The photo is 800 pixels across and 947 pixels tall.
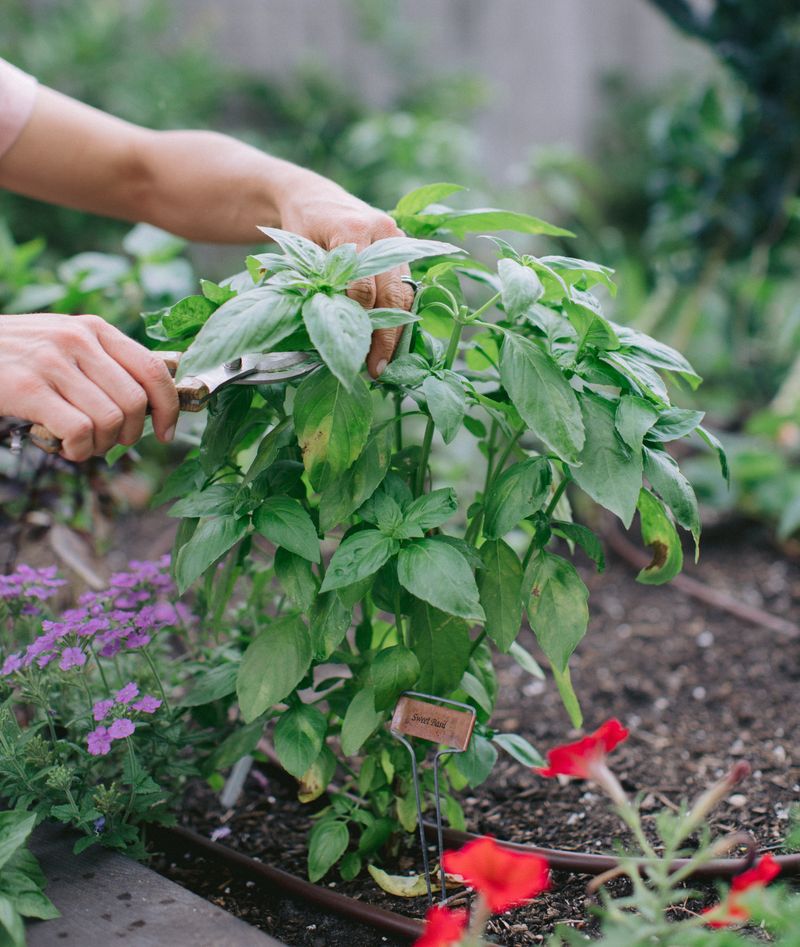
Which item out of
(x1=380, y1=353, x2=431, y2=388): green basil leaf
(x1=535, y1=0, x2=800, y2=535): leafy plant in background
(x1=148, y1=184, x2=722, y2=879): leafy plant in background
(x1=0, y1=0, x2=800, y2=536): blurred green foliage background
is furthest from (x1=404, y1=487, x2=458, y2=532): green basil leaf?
(x1=535, y1=0, x2=800, y2=535): leafy plant in background

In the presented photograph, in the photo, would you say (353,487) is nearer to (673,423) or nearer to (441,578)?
(441,578)

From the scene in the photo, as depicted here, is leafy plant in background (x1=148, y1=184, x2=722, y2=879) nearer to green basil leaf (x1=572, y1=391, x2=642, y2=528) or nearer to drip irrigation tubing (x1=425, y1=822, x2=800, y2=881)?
green basil leaf (x1=572, y1=391, x2=642, y2=528)

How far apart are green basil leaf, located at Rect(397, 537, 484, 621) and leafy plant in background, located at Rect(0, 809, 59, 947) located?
0.43m

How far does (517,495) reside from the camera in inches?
37.0

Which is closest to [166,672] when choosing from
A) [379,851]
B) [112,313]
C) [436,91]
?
[379,851]

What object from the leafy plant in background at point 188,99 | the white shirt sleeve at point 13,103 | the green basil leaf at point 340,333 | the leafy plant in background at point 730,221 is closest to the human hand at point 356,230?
the green basil leaf at point 340,333

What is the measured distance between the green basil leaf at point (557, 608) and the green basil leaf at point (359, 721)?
0.19m

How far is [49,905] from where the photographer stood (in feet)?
3.01

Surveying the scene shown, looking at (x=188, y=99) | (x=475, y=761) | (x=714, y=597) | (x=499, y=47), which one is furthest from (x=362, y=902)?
(x=499, y=47)

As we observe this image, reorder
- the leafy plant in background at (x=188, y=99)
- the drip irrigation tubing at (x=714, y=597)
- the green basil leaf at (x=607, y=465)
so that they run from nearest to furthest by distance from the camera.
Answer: the green basil leaf at (x=607, y=465), the drip irrigation tubing at (x=714, y=597), the leafy plant in background at (x=188, y=99)

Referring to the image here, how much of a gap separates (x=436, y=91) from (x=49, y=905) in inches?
171

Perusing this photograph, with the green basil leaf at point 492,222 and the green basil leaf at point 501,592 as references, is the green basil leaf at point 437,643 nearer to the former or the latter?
the green basil leaf at point 501,592

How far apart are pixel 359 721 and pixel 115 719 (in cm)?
28

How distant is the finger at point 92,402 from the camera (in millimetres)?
906
